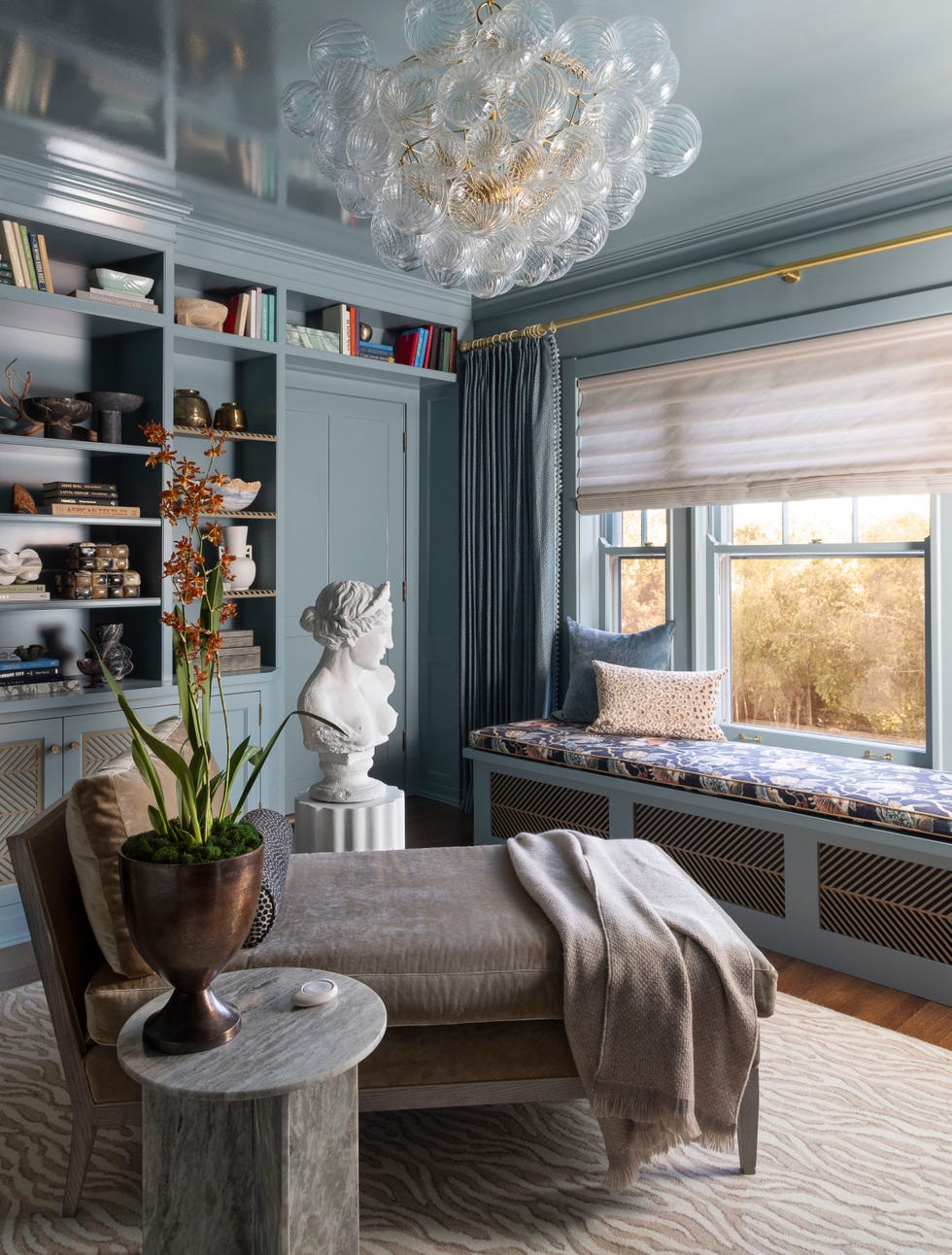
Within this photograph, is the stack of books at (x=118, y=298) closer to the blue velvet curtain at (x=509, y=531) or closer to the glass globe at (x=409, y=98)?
the blue velvet curtain at (x=509, y=531)

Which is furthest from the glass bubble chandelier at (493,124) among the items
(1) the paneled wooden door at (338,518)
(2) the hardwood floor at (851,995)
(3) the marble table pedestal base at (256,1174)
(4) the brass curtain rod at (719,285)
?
(1) the paneled wooden door at (338,518)

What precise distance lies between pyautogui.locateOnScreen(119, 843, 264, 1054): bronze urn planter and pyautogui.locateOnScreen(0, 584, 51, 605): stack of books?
7.46 feet

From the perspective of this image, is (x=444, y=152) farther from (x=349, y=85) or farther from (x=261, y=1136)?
(x=261, y=1136)

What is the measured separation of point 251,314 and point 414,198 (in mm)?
2192

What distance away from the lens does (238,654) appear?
13.8 feet

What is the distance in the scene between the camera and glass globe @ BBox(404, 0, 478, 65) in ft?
6.39

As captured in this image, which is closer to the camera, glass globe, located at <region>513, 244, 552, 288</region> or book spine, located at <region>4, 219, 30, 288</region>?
glass globe, located at <region>513, 244, 552, 288</region>

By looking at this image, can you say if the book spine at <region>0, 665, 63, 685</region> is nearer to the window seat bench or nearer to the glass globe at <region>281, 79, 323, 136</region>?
the window seat bench

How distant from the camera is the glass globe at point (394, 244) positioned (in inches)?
97.1

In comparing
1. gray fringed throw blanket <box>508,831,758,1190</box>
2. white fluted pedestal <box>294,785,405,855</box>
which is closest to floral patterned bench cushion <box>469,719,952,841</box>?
white fluted pedestal <box>294,785,405,855</box>

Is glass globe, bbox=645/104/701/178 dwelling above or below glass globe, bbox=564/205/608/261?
above

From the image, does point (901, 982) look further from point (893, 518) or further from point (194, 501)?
point (194, 501)

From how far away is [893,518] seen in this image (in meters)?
3.73

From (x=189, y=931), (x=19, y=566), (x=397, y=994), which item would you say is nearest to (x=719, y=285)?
(x=19, y=566)
